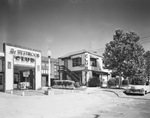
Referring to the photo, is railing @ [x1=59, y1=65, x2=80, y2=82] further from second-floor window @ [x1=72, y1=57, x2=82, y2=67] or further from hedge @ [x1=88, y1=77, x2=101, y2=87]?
hedge @ [x1=88, y1=77, x2=101, y2=87]

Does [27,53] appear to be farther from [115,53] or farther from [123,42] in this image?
[123,42]

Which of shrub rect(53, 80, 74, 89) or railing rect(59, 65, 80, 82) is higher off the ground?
railing rect(59, 65, 80, 82)

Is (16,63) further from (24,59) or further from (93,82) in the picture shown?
(93,82)

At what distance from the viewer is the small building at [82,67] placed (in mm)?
29844

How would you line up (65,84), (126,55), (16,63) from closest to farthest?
1. (16,63)
2. (126,55)
3. (65,84)

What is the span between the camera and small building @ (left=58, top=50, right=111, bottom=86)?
97.9 feet

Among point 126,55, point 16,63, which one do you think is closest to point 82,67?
point 126,55

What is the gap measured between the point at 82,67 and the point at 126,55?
10071 millimetres

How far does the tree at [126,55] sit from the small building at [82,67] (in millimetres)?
5936

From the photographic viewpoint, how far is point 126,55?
2344 cm

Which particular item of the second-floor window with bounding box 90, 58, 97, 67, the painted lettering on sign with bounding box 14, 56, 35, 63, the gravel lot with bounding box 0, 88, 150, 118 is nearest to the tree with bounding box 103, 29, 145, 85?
the second-floor window with bounding box 90, 58, 97, 67

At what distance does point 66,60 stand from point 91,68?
6.64 m

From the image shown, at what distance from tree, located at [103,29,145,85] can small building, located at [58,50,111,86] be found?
594cm

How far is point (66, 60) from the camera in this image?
112 feet
